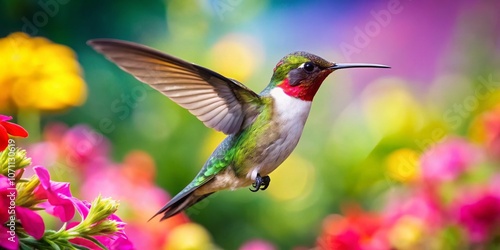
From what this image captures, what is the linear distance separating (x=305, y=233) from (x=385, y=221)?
64 cm

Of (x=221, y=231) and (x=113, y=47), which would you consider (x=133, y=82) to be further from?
(x=113, y=47)

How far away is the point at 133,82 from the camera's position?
235 cm

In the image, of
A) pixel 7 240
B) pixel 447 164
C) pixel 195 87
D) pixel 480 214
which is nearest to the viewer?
pixel 7 240

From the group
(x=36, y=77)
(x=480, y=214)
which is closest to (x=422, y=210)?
(x=480, y=214)

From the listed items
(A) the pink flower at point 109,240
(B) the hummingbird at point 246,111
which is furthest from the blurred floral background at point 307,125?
(A) the pink flower at point 109,240

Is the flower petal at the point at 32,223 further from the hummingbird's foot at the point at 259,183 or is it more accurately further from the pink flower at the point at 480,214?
the pink flower at the point at 480,214

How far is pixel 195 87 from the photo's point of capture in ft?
2.53

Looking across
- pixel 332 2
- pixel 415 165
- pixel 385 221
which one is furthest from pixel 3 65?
pixel 332 2

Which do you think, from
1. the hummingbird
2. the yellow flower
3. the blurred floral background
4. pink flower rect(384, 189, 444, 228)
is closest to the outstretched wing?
the hummingbird

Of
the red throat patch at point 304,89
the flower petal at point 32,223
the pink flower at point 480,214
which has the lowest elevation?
the flower petal at point 32,223

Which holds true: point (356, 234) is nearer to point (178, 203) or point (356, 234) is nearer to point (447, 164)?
point (447, 164)

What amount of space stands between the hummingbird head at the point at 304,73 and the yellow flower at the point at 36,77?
0.87 meters

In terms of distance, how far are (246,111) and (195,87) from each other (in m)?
0.09

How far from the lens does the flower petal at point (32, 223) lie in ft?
1.40
